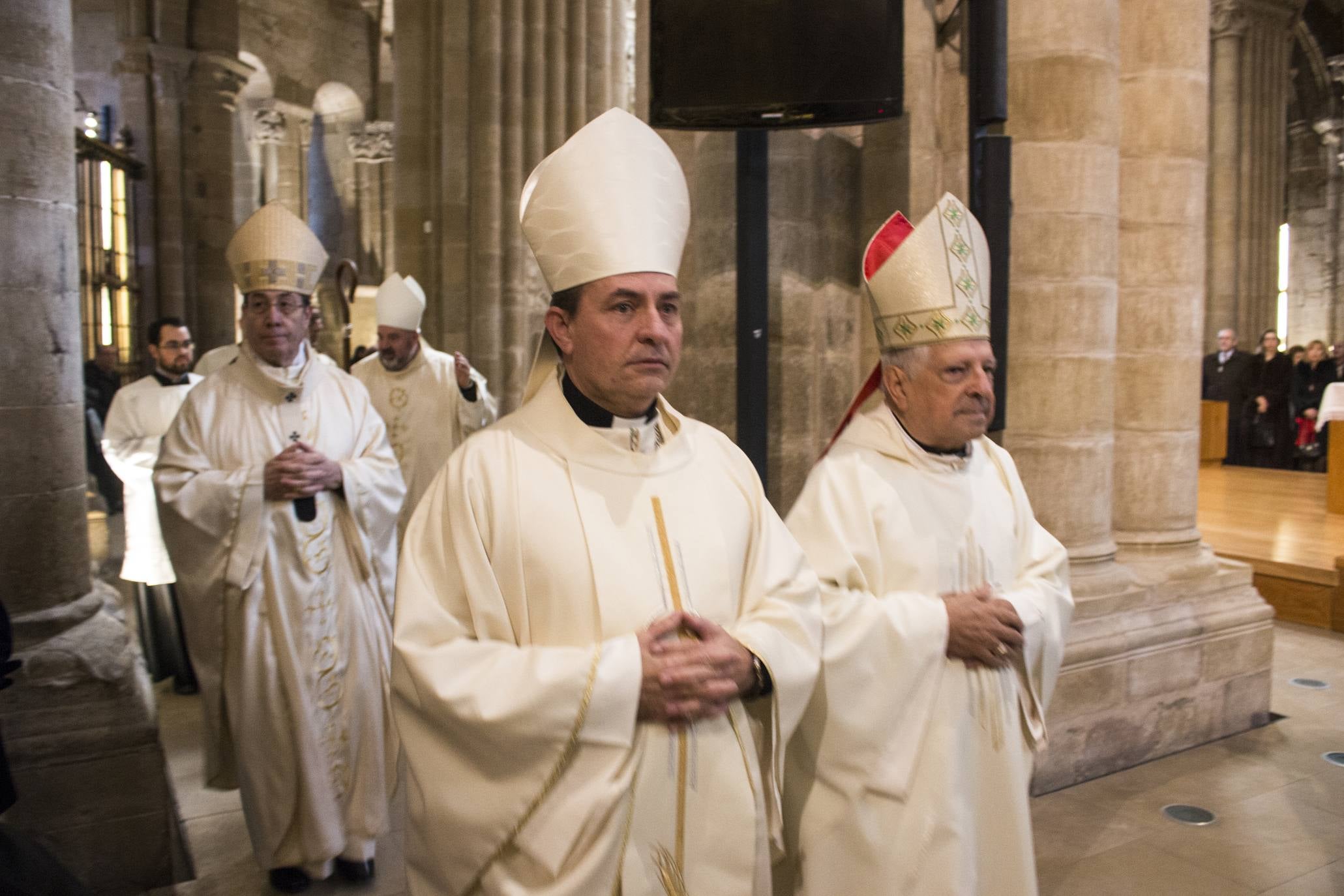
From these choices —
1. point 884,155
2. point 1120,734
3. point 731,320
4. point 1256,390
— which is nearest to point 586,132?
point 731,320

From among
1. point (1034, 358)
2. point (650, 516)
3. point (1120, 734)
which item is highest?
point (1034, 358)

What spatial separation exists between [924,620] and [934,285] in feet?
2.49

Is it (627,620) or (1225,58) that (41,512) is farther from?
(1225,58)

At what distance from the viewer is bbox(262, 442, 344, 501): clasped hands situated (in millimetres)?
3424

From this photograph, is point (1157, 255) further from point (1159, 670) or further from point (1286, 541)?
point (1286, 541)

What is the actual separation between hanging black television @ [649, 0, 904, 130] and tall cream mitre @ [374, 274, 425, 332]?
2828 millimetres

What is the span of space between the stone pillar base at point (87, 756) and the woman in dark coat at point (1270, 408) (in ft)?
43.8

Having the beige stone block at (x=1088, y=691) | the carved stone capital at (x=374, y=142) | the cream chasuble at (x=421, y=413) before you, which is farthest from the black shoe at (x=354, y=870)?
the carved stone capital at (x=374, y=142)

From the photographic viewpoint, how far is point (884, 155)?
421 cm

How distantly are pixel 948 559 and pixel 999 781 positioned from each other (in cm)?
52

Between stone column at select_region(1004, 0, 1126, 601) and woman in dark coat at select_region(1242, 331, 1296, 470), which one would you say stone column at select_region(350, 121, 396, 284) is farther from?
stone column at select_region(1004, 0, 1126, 601)

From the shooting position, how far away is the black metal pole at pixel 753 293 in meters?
3.49

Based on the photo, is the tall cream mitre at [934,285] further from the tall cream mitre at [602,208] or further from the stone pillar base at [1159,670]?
the stone pillar base at [1159,670]

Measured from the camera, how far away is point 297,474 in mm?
3430
